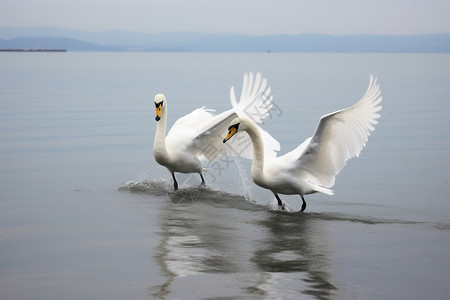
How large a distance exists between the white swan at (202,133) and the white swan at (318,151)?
1.26 meters

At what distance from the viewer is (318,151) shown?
11148 millimetres

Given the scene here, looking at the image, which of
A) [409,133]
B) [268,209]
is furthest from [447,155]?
[268,209]

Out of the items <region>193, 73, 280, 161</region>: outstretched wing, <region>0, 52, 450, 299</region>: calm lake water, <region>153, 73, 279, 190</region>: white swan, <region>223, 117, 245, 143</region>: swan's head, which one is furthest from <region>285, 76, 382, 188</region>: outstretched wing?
<region>153, 73, 279, 190</region>: white swan

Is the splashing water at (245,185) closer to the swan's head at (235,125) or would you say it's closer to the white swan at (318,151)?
the white swan at (318,151)

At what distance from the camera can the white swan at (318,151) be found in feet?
35.2

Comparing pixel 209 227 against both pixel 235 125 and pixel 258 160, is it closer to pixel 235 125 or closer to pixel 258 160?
pixel 258 160

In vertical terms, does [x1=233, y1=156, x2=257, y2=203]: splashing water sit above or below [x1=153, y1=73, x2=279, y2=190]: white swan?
below

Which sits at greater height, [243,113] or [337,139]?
[243,113]

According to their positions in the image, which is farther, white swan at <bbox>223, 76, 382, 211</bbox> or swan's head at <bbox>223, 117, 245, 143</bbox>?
swan's head at <bbox>223, 117, 245, 143</bbox>

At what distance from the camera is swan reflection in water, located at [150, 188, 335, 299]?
24.3ft

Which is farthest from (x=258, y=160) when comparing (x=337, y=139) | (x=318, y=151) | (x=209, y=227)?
(x=209, y=227)

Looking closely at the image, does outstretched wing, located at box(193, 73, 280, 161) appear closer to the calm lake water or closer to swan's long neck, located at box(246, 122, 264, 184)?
the calm lake water

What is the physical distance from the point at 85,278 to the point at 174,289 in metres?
1.04

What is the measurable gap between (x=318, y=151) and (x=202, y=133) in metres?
2.55
